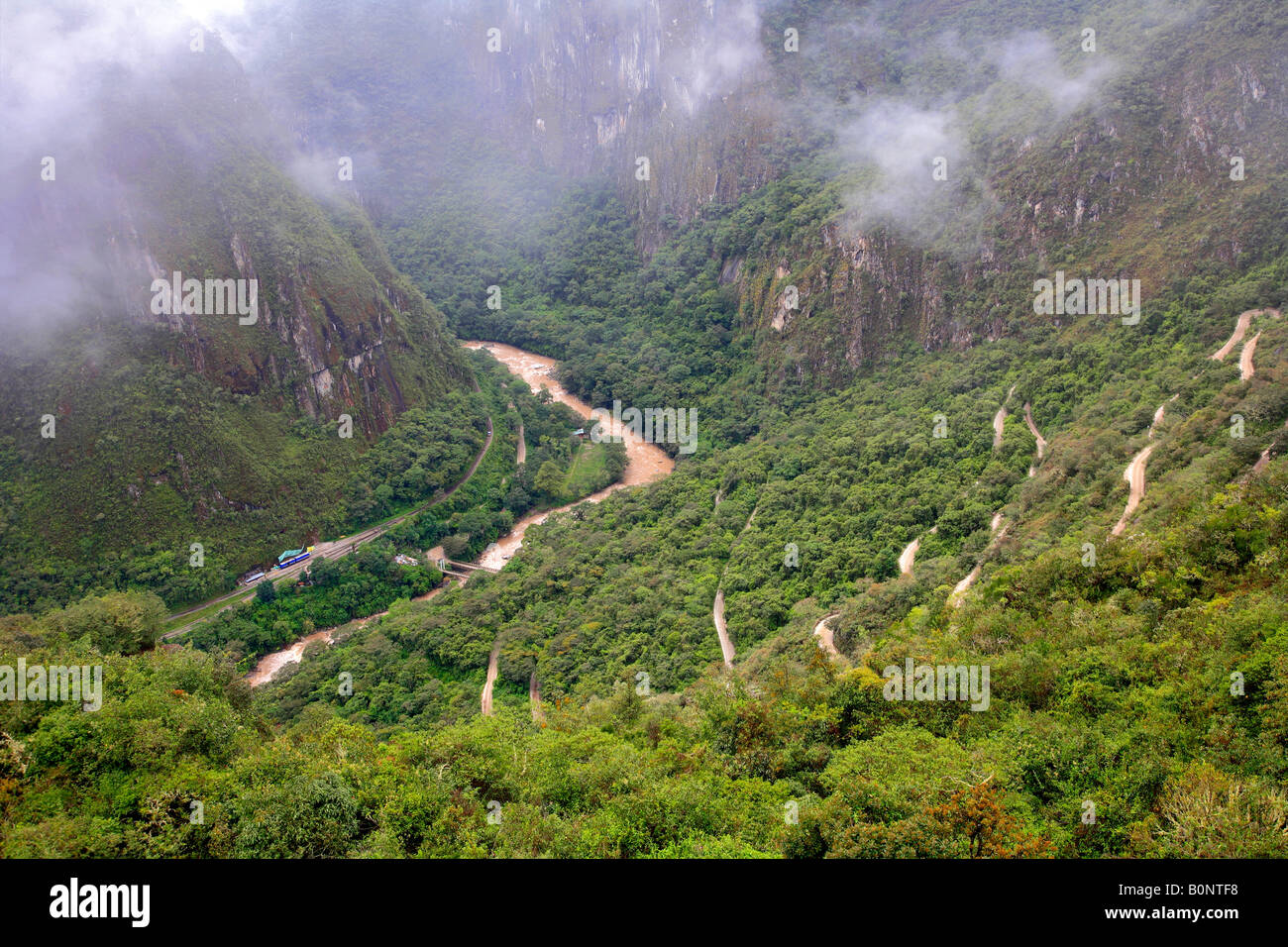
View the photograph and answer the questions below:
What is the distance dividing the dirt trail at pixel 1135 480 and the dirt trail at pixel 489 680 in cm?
2925

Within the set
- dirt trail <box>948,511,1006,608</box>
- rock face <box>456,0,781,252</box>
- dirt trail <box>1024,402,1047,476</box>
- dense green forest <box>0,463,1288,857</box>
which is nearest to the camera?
dense green forest <box>0,463,1288,857</box>

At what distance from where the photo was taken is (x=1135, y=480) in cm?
3014

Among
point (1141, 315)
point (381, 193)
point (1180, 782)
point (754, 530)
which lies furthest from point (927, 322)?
point (381, 193)

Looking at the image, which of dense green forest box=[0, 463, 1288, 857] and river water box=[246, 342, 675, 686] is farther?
river water box=[246, 342, 675, 686]

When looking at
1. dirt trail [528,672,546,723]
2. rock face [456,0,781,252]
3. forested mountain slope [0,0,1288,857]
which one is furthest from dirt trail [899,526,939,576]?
rock face [456,0,781,252]

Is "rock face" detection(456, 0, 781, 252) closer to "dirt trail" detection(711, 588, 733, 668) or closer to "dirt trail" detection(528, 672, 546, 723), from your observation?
"dirt trail" detection(711, 588, 733, 668)

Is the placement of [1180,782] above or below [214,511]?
below

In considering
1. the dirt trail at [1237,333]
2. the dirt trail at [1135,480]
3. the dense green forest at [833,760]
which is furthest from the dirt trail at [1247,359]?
the dense green forest at [833,760]

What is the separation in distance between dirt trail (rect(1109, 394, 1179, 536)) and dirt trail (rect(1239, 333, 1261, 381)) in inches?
138

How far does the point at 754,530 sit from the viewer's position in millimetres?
48625

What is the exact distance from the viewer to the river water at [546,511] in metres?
51.7

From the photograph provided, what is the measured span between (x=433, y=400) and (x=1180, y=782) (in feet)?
224

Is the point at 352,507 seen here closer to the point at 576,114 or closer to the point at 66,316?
the point at 66,316

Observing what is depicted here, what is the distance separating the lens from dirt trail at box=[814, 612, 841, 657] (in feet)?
101
